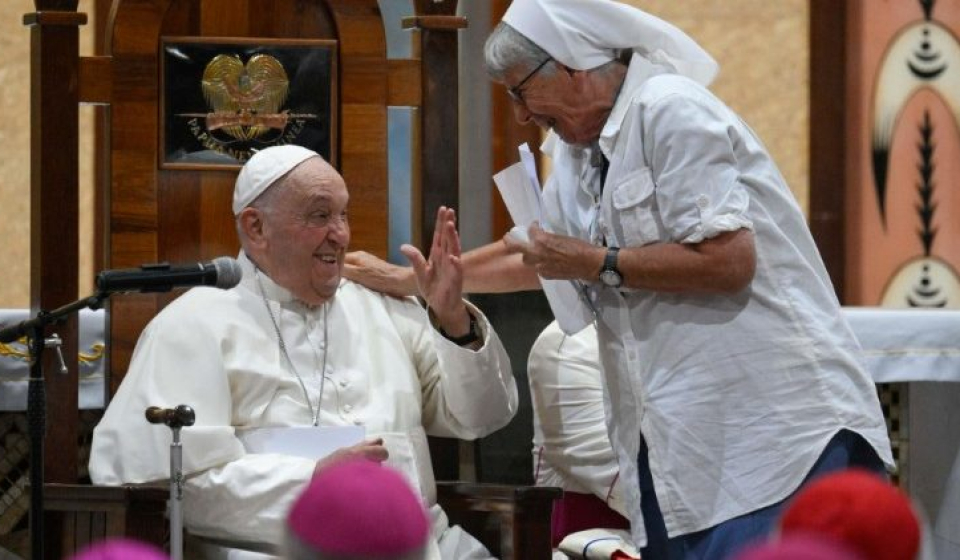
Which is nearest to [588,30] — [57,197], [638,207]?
[638,207]

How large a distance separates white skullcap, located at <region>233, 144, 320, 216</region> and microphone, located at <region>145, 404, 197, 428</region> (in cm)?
71

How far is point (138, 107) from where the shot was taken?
4605 millimetres

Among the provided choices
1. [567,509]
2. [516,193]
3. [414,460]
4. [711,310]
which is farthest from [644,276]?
[567,509]

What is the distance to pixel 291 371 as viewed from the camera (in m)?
4.48

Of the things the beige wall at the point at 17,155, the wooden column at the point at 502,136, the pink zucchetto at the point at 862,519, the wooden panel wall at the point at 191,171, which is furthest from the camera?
the wooden column at the point at 502,136

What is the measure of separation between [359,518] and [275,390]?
2.82 meters

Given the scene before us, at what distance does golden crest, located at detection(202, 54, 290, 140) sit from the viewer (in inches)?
185

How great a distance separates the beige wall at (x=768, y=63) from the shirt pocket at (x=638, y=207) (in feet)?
10.3

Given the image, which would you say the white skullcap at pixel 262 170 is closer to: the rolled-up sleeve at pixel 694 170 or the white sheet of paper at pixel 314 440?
the white sheet of paper at pixel 314 440

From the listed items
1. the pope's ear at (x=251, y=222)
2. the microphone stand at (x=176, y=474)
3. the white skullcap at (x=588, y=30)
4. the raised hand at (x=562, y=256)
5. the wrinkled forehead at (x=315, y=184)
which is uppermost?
the white skullcap at (x=588, y=30)

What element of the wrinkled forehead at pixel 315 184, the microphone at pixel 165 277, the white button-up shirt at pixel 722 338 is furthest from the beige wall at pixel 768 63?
the microphone at pixel 165 277

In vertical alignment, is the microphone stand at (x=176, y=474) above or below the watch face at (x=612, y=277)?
below

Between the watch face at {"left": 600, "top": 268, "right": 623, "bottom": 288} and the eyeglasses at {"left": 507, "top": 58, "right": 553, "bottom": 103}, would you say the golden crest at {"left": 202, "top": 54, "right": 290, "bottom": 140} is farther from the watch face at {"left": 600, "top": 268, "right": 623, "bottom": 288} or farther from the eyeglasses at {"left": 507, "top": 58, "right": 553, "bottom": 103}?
the watch face at {"left": 600, "top": 268, "right": 623, "bottom": 288}

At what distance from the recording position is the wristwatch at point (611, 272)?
12.3 ft
